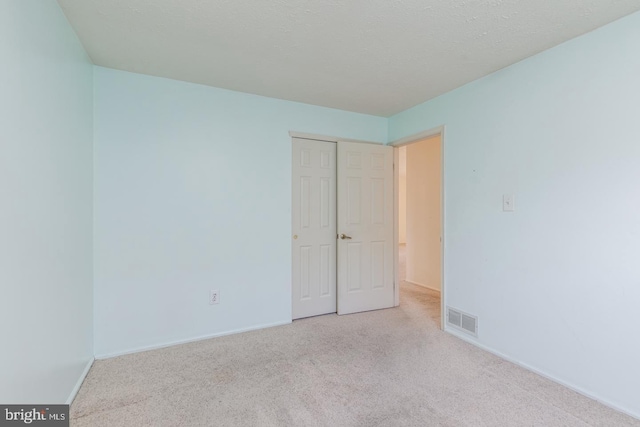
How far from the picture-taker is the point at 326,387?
1927mm

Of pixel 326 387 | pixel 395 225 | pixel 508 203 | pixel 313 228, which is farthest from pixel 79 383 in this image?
pixel 508 203

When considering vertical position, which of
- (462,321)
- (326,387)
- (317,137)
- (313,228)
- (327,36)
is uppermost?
(327,36)

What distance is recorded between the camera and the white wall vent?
2.57 metres

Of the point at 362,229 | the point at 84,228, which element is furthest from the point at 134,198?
the point at 362,229

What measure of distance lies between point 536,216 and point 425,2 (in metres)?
1.65

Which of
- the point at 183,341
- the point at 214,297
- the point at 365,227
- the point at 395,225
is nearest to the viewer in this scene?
the point at 183,341

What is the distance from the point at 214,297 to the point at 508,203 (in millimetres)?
2675

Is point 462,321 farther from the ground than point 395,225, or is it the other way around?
point 395,225

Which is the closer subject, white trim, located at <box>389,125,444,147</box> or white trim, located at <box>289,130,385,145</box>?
white trim, located at <box>389,125,444,147</box>

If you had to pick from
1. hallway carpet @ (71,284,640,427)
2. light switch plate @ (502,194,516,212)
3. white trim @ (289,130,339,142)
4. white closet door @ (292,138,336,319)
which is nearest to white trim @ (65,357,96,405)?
hallway carpet @ (71,284,640,427)

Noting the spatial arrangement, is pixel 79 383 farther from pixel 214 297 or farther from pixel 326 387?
pixel 326 387

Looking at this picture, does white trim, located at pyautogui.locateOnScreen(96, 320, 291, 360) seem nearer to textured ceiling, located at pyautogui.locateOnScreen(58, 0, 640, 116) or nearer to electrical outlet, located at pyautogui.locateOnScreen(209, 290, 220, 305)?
electrical outlet, located at pyautogui.locateOnScreen(209, 290, 220, 305)

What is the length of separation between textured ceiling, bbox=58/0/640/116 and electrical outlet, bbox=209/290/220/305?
1.93 meters

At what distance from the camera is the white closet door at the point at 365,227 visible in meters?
3.30
